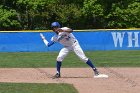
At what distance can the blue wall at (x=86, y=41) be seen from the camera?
29.5 meters

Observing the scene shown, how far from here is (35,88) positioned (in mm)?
11125

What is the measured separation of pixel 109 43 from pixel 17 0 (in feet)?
47.6

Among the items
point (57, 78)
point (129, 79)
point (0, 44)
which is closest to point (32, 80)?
point (57, 78)

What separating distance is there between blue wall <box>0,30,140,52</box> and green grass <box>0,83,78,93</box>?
57.8 feet

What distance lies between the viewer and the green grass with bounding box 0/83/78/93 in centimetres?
1061

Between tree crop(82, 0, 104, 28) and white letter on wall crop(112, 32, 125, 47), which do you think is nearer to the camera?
white letter on wall crop(112, 32, 125, 47)

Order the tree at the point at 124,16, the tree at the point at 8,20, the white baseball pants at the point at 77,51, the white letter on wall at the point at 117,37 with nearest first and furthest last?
the white baseball pants at the point at 77,51 < the white letter on wall at the point at 117,37 < the tree at the point at 8,20 < the tree at the point at 124,16

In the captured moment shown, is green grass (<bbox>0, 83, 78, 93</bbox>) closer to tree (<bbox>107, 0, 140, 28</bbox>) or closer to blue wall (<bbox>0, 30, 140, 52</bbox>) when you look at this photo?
blue wall (<bbox>0, 30, 140, 52</bbox>)

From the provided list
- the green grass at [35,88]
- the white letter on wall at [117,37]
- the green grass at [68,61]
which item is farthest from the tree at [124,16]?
the green grass at [35,88]

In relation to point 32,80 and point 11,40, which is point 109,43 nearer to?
point 11,40

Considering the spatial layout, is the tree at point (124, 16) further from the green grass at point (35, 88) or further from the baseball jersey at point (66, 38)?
the green grass at point (35, 88)

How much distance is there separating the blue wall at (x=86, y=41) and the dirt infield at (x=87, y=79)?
13.2m

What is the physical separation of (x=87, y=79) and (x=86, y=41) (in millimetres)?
16609

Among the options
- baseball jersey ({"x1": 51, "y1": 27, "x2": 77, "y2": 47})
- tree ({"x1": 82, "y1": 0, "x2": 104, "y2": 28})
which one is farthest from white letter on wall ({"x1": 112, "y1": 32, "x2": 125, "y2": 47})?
baseball jersey ({"x1": 51, "y1": 27, "x2": 77, "y2": 47})
